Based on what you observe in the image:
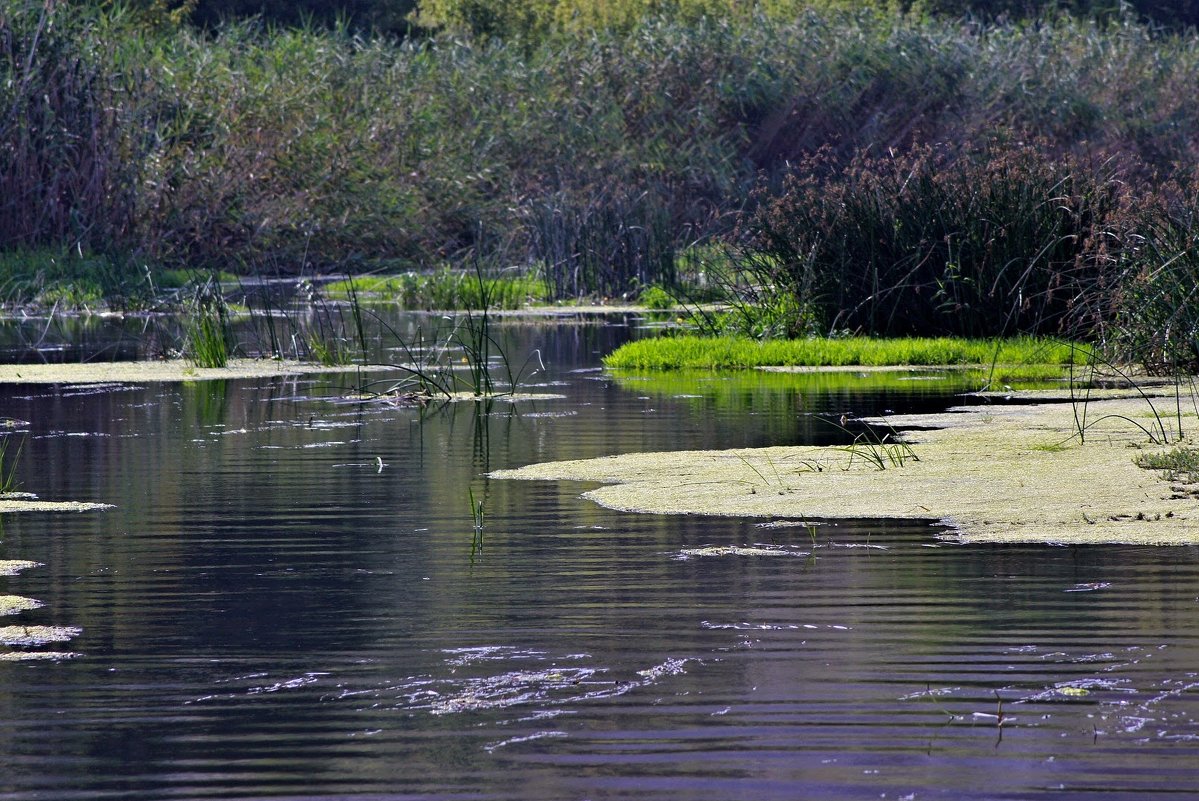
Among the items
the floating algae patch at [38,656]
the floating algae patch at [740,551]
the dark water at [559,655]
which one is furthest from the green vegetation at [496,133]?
the floating algae patch at [38,656]

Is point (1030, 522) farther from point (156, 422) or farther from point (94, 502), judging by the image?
point (156, 422)

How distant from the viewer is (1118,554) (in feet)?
25.7

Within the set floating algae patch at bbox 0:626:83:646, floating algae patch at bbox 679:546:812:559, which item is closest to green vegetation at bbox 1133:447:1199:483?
floating algae patch at bbox 679:546:812:559

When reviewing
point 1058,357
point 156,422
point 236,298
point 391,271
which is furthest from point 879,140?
point 156,422

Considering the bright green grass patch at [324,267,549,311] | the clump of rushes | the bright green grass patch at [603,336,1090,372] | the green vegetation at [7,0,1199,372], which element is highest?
the green vegetation at [7,0,1199,372]

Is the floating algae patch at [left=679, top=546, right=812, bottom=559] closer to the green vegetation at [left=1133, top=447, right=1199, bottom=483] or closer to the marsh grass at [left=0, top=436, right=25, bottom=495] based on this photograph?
the green vegetation at [left=1133, top=447, right=1199, bottom=483]

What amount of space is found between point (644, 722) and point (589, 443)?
6.62 meters

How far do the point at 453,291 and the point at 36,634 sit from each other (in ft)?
62.3

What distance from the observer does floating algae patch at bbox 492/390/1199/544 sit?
8.55 m

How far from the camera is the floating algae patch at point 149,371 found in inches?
653

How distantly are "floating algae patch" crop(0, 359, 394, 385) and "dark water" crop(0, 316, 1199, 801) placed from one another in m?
6.29

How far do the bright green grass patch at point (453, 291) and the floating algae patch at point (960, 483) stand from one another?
44.0ft

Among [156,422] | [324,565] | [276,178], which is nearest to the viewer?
[324,565]

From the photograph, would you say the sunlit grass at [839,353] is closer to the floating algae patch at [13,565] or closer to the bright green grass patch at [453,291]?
the bright green grass patch at [453,291]
